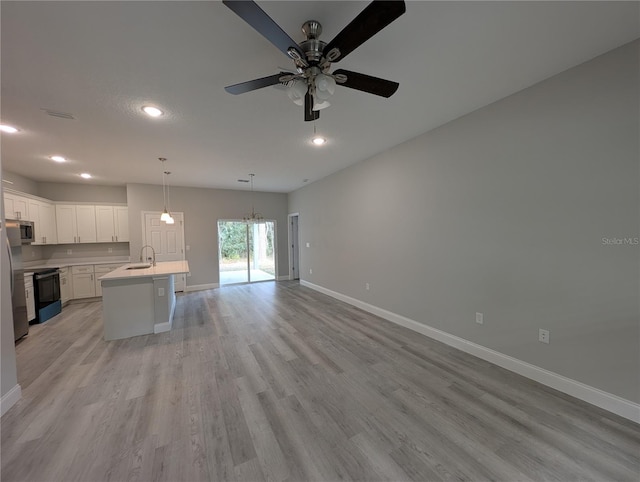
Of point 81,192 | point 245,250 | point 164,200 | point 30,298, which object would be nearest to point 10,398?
point 30,298

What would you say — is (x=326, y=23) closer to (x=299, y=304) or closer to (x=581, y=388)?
(x=581, y=388)

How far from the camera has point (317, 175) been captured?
5637 millimetres

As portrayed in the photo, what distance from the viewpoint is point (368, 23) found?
123cm

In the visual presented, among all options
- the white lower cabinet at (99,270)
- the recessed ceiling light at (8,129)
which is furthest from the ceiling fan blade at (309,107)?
the white lower cabinet at (99,270)

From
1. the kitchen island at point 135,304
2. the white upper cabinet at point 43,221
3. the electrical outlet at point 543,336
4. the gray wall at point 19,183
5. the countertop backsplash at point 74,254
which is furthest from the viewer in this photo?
the countertop backsplash at point 74,254

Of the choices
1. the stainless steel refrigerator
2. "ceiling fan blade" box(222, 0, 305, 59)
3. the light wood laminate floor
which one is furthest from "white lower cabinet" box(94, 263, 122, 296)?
"ceiling fan blade" box(222, 0, 305, 59)

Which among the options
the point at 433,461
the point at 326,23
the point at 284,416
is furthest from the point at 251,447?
the point at 326,23

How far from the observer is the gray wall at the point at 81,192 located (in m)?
5.66

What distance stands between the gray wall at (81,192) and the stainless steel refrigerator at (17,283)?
2.79 metres

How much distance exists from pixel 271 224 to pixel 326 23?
6.48m

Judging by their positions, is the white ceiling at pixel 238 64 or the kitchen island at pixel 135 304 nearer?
the white ceiling at pixel 238 64

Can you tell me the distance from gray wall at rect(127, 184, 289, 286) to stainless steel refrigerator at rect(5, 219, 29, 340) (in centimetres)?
244

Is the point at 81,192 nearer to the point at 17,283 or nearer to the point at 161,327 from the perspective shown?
the point at 17,283

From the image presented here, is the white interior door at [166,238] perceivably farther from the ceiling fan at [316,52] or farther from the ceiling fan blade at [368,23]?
the ceiling fan blade at [368,23]
